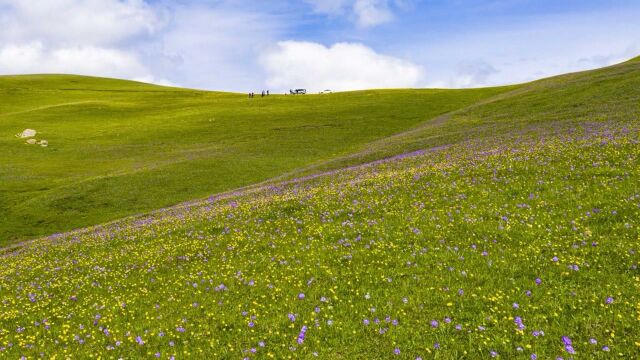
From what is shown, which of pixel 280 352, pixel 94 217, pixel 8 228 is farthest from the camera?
pixel 94 217

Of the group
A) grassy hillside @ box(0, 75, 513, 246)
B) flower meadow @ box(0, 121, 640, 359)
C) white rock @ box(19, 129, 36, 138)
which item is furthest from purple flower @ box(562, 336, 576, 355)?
white rock @ box(19, 129, 36, 138)

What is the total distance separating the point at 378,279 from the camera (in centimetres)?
1195

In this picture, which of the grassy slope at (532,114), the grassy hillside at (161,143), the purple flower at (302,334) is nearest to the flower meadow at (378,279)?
the purple flower at (302,334)

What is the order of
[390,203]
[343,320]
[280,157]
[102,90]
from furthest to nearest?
[102,90]
[280,157]
[390,203]
[343,320]

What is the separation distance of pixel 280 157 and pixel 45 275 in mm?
42651

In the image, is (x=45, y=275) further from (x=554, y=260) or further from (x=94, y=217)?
(x=94, y=217)

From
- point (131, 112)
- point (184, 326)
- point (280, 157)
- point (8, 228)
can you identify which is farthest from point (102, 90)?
point (184, 326)

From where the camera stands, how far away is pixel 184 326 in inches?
427

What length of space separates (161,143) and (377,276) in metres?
66.4

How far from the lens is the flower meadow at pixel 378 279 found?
903cm

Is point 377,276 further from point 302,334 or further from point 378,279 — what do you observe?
point 302,334

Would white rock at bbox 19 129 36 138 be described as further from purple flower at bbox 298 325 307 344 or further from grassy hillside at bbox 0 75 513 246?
purple flower at bbox 298 325 307 344

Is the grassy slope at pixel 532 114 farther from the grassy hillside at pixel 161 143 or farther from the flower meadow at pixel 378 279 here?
the flower meadow at pixel 378 279

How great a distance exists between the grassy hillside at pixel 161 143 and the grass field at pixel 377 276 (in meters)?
20.9
